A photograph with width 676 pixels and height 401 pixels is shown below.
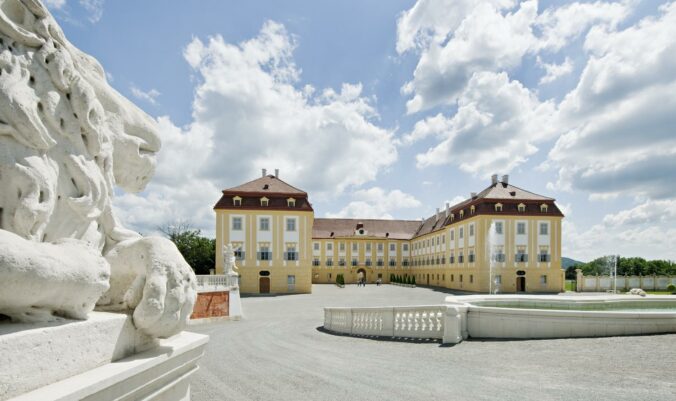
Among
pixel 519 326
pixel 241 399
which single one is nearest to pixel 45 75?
pixel 241 399

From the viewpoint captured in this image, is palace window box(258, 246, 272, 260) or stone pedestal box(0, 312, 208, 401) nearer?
stone pedestal box(0, 312, 208, 401)

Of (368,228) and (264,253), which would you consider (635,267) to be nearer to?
(368,228)

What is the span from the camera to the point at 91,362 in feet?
5.99

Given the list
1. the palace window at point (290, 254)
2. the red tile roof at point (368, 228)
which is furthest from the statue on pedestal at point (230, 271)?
the red tile roof at point (368, 228)

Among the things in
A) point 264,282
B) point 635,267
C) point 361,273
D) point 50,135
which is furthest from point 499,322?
point 635,267

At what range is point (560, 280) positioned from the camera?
41.4m

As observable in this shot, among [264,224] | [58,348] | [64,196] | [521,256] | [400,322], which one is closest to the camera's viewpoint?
[58,348]

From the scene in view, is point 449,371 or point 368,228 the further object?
point 368,228

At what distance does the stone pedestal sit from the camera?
1.46 m

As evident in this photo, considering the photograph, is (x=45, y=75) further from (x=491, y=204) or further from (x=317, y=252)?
(x=317, y=252)

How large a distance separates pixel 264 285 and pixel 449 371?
33645 mm

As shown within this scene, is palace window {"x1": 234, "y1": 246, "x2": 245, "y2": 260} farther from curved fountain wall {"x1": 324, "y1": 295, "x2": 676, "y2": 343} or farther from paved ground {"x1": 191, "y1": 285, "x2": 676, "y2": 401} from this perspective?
paved ground {"x1": 191, "y1": 285, "x2": 676, "y2": 401}

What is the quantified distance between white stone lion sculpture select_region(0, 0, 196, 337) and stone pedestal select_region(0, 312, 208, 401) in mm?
91

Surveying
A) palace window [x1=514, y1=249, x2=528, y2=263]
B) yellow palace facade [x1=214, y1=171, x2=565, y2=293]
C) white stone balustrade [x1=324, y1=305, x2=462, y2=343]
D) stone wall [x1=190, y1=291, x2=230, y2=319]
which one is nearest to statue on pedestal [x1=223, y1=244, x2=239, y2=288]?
stone wall [x1=190, y1=291, x2=230, y2=319]
